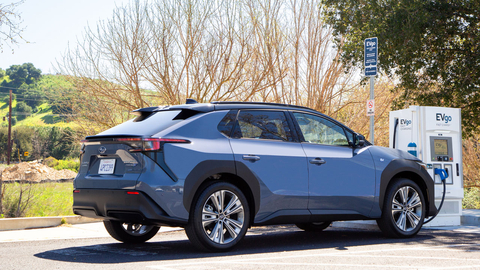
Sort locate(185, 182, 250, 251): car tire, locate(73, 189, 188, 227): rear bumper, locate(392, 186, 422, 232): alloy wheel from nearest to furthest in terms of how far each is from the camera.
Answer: locate(73, 189, 188, 227): rear bumper < locate(185, 182, 250, 251): car tire < locate(392, 186, 422, 232): alloy wheel

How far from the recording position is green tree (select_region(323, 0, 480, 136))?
41.9 ft

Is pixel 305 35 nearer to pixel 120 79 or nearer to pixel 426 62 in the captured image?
pixel 426 62

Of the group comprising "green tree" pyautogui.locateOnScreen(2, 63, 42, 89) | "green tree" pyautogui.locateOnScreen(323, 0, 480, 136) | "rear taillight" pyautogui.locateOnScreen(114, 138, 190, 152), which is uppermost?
"green tree" pyautogui.locateOnScreen(2, 63, 42, 89)

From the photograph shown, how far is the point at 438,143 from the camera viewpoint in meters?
9.53

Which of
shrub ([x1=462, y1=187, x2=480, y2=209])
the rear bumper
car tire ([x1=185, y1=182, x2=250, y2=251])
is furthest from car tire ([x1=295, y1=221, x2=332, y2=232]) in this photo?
shrub ([x1=462, y1=187, x2=480, y2=209])

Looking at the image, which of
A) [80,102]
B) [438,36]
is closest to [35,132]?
[80,102]

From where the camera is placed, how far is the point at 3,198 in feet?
33.4

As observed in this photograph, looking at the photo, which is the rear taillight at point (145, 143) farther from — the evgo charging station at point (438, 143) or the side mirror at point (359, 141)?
the evgo charging station at point (438, 143)

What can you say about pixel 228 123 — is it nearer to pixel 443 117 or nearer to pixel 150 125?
pixel 150 125

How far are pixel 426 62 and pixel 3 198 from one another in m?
11.3

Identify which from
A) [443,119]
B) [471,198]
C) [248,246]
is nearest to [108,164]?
[248,246]

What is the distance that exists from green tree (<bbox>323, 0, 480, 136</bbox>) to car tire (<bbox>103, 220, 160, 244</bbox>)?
8217 millimetres

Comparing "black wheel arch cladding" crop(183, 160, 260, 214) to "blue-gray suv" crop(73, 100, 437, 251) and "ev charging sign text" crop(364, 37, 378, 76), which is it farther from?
"ev charging sign text" crop(364, 37, 378, 76)

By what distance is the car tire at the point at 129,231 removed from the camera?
7051 millimetres
